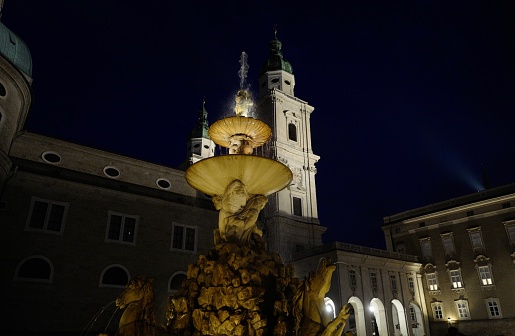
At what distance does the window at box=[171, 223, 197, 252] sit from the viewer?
22297 mm

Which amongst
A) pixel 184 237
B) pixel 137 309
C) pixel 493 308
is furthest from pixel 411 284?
pixel 137 309

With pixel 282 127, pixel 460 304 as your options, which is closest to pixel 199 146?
pixel 282 127

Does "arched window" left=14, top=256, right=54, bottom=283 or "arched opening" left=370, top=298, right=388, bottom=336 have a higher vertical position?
"arched window" left=14, top=256, right=54, bottom=283

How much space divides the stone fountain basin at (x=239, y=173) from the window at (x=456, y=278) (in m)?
29.4

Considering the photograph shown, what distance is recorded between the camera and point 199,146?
2044 inches

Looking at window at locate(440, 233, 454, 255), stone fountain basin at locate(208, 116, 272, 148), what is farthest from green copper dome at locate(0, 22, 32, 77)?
window at locate(440, 233, 454, 255)

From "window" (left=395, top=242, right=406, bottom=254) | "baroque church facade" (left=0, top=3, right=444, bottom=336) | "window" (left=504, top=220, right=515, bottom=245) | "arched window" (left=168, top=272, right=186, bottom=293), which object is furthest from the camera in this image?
"window" (left=395, top=242, right=406, bottom=254)

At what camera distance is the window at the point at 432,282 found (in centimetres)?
3295

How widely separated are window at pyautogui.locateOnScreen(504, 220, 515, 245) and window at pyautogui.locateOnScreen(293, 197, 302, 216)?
668 inches

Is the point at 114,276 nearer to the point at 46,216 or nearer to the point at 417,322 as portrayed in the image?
the point at 46,216

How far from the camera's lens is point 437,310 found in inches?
1272

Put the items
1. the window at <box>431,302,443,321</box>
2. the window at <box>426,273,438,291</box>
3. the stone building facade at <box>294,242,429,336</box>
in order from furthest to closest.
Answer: the window at <box>426,273,438,291</box> → the window at <box>431,302,443,321</box> → the stone building facade at <box>294,242,429,336</box>

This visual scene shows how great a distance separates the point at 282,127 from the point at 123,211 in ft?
64.0

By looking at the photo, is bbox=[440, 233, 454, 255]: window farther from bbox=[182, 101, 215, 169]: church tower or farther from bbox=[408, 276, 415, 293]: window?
bbox=[182, 101, 215, 169]: church tower
